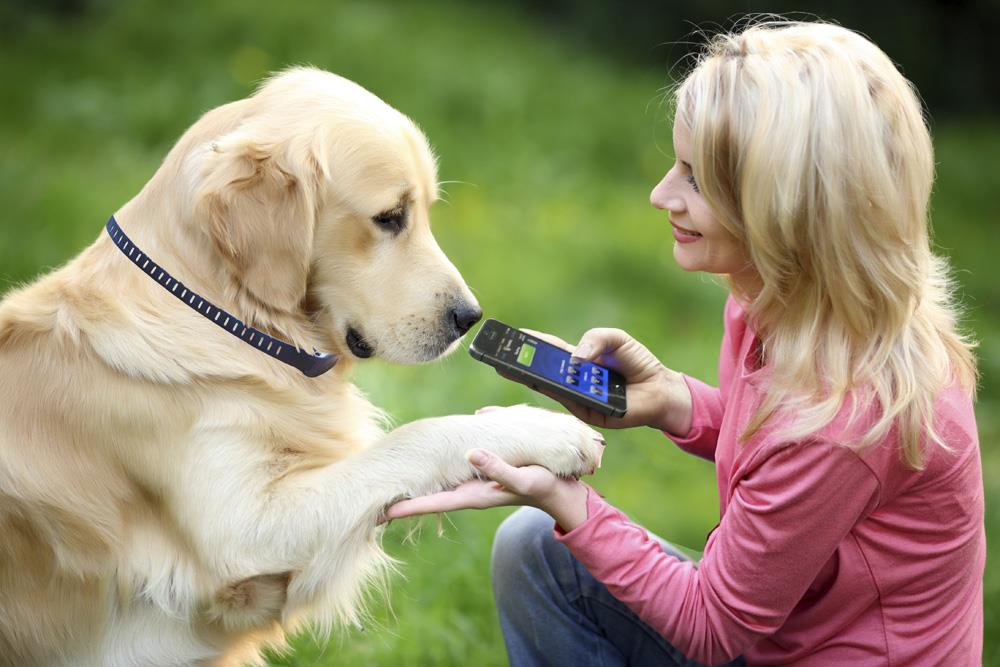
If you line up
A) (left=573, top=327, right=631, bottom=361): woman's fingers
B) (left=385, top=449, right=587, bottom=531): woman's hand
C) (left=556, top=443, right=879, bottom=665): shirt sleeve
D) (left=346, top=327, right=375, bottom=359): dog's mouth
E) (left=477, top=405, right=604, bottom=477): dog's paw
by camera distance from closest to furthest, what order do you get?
1. (left=556, top=443, right=879, bottom=665): shirt sleeve
2. (left=385, top=449, right=587, bottom=531): woman's hand
3. (left=477, top=405, right=604, bottom=477): dog's paw
4. (left=573, top=327, right=631, bottom=361): woman's fingers
5. (left=346, top=327, right=375, bottom=359): dog's mouth

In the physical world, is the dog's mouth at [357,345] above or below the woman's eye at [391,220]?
below

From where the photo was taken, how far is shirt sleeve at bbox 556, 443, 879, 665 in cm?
209

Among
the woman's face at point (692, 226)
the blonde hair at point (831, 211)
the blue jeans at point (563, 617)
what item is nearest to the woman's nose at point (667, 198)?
the woman's face at point (692, 226)

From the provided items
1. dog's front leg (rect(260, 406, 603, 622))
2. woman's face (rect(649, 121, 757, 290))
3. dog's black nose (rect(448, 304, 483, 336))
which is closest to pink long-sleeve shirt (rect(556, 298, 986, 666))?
dog's front leg (rect(260, 406, 603, 622))

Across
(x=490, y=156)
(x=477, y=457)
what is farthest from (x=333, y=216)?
(x=490, y=156)

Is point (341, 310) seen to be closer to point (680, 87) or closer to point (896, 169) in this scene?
point (680, 87)

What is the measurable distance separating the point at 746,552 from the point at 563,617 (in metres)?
0.62

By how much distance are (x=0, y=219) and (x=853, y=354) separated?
4851 mm

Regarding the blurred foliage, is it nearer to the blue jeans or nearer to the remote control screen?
the remote control screen

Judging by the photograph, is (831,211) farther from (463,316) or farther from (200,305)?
(200,305)

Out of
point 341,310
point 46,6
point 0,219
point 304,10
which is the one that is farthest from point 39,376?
point 304,10

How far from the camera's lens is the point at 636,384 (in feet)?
9.39

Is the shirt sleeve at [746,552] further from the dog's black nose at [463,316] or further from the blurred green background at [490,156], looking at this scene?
the blurred green background at [490,156]

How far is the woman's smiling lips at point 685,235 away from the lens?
2.47 m
